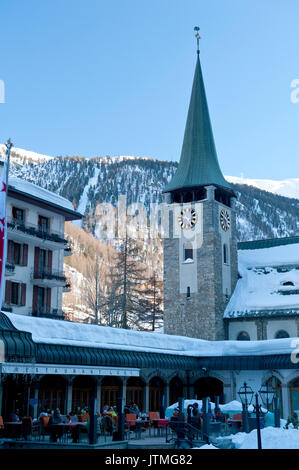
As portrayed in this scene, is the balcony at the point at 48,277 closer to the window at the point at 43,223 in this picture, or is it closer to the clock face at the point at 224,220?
the window at the point at 43,223

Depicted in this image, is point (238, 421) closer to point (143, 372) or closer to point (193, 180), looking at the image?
point (143, 372)

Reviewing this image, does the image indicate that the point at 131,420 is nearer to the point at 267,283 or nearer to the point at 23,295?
the point at 23,295

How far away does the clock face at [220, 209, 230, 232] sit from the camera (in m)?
52.6

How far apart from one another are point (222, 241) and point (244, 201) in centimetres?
12535

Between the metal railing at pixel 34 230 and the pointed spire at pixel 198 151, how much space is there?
486 inches

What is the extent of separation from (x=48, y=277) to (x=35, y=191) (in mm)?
6010

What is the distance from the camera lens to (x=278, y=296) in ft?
164

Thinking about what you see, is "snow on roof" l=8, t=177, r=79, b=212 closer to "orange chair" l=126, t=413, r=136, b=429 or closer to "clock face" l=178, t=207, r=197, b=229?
"clock face" l=178, t=207, r=197, b=229

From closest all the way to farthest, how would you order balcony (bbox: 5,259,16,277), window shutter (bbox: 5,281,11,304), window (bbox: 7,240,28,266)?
1. balcony (bbox: 5,259,16,277)
2. window shutter (bbox: 5,281,11,304)
3. window (bbox: 7,240,28,266)

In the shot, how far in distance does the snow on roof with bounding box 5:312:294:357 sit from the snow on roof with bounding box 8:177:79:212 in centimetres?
1149

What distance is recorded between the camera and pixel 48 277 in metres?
43.3

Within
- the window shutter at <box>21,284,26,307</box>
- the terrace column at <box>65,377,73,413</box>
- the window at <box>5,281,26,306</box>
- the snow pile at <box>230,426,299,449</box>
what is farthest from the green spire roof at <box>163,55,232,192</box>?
the snow pile at <box>230,426,299,449</box>

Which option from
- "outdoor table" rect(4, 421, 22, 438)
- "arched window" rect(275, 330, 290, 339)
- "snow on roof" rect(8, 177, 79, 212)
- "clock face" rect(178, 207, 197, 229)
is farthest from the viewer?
"clock face" rect(178, 207, 197, 229)

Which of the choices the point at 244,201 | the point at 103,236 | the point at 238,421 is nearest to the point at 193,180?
the point at 238,421
